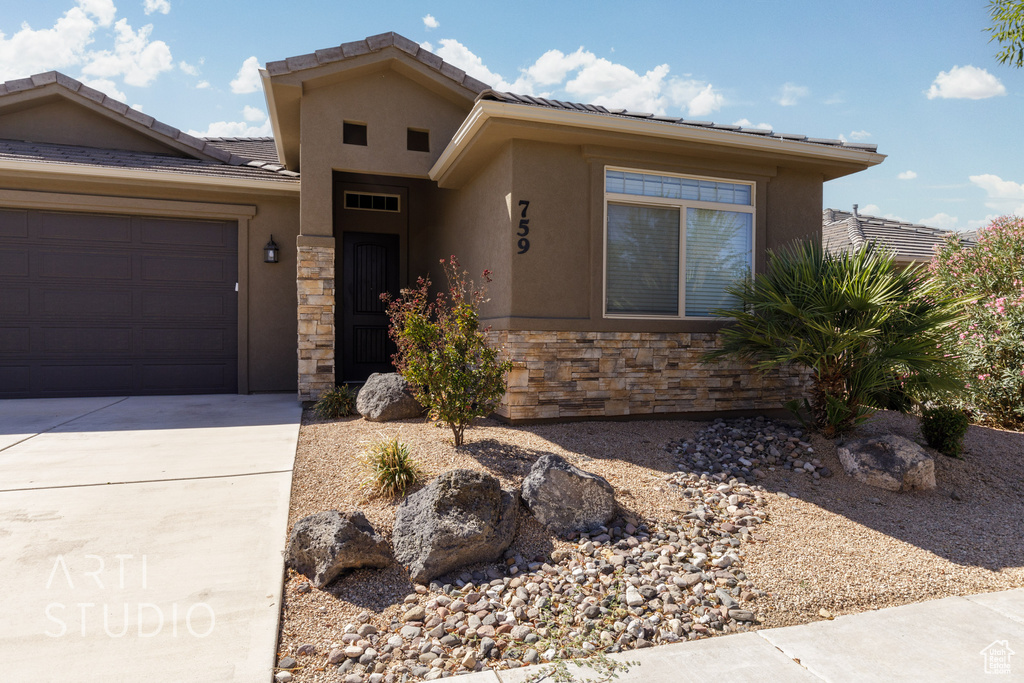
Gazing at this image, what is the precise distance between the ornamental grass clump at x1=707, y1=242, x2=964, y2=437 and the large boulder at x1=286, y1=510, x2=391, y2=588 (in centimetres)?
375

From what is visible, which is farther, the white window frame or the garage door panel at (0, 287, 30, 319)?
the garage door panel at (0, 287, 30, 319)

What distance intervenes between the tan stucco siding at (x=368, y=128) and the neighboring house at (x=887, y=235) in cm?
802

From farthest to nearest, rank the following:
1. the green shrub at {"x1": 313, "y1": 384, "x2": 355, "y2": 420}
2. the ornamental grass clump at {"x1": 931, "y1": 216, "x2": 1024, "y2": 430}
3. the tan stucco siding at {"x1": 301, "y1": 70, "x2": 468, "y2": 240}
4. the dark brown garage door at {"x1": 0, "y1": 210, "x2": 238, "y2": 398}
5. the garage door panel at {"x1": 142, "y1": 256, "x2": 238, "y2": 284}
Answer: the garage door panel at {"x1": 142, "y1": 256, "x2": 238, "y2": 284} → the dark brown garage door at {"x1": 0, "y1": 210, "x2": 238, "y2": 398} → the tan stucco siding at {"x1": 301, "y1": 70, "x2": 468, "y2": 240} → the ornamental grass clump at {"x1": 931, "y1": 216, "x2": 1024, "y2": 430} → the green shrub at {"x1": 313, "y1": 384, "x2": 355, "y2": 420}

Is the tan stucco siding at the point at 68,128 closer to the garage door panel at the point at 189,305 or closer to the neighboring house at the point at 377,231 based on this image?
the neighboring house at the point at 377,231

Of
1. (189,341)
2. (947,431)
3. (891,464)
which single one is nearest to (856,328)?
(891,464)

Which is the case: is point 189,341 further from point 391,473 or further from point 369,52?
point 391,473

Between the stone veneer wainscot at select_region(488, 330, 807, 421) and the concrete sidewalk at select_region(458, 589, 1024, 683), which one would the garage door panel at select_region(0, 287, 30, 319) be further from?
the concrete sidewalk at select_region(458, 589, 1024, 683)

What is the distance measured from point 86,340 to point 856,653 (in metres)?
9.32

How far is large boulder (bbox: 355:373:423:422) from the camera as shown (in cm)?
591

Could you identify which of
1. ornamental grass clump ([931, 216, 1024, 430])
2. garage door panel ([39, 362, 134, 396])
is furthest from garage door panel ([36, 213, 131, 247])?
ornamental grass clump ([931, 216, 1024, 430])

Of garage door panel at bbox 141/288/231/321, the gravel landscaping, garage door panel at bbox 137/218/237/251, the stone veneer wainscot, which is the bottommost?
the gravel landscaping

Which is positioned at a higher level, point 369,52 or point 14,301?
point 369,52

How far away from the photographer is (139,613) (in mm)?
2568

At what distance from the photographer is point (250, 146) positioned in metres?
10.9
